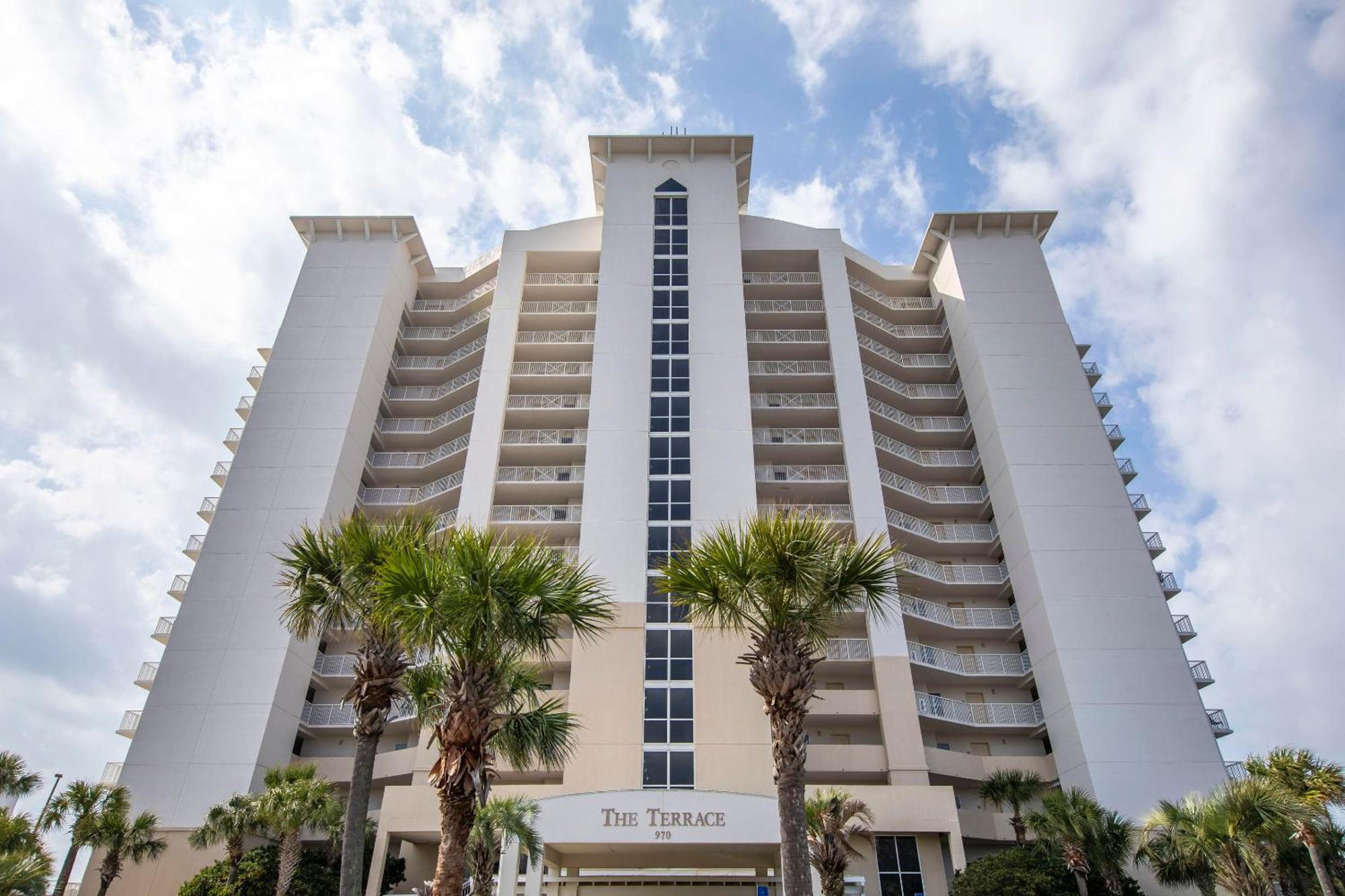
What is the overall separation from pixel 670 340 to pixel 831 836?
82.8ft

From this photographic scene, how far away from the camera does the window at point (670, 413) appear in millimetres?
38094

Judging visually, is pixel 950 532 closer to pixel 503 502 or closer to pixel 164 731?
pixel 503 502

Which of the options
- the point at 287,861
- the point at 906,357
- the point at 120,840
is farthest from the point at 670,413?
the point at 120,840

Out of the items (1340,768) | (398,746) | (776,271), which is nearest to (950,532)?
(776,271)

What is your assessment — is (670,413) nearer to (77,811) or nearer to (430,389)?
(430,389)

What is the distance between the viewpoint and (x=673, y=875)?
1027 inches

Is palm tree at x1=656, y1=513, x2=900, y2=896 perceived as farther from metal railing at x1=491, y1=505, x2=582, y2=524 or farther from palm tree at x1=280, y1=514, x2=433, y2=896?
metal railing at x1=491, y1=505, x2=582, y2=524

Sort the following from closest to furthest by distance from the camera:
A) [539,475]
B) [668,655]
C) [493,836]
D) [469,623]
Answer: [469,623]
[493,836]
[668,655]
[539,475]

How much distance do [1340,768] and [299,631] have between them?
24568 millimetres

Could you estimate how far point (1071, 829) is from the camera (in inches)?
998

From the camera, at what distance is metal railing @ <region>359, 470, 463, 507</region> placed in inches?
1606

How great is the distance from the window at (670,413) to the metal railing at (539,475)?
467 centimetres

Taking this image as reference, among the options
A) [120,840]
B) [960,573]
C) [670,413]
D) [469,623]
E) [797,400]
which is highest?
[797,400]

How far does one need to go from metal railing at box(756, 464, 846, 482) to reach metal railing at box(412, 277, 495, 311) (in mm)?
19360
